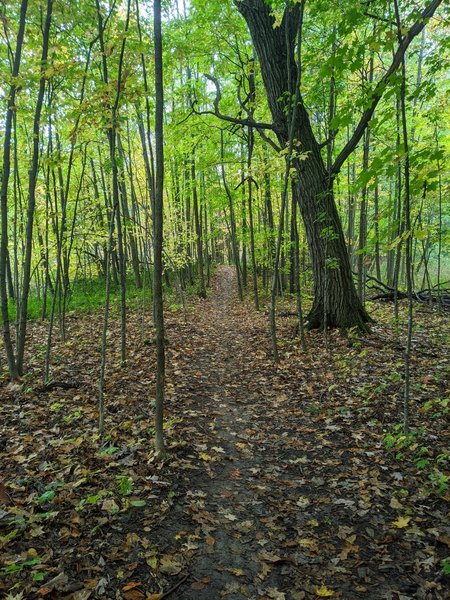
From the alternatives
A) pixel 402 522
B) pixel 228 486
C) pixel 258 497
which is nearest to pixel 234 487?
pixel 228 486

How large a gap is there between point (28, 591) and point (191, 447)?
244cm

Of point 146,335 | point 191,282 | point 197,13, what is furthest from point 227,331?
point 191,282

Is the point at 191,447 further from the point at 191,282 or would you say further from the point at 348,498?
the point at 191,282

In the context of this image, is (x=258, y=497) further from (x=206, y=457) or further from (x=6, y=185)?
(x=6, y=185)

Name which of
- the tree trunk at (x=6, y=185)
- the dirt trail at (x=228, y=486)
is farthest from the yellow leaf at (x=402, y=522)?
the tree trunk at (x=6, y=185)

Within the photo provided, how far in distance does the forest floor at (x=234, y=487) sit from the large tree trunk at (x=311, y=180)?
6.24 ft

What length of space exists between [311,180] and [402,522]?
24.6ft

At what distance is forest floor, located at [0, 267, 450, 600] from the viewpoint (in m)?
2.79

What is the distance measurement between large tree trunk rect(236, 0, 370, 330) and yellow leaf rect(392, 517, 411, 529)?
217 inches

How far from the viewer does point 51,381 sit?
687 cm

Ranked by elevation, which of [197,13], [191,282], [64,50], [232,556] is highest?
[197,13]

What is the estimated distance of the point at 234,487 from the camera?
4.04 m

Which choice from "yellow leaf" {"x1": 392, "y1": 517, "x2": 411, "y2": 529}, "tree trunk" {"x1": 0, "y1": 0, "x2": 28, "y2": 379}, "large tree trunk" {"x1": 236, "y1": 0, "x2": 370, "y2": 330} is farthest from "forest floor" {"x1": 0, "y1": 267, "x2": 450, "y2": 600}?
"large tree trunk" {"x1": 236, "y1": 0, "x2": 370, "y2": 330}

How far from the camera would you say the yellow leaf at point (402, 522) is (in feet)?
10.8
